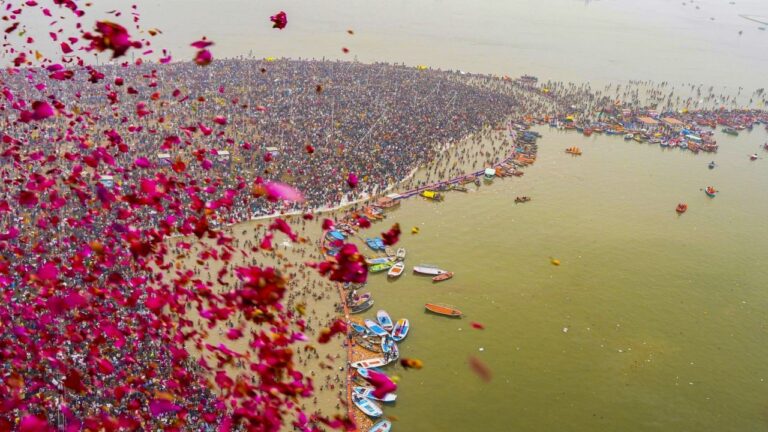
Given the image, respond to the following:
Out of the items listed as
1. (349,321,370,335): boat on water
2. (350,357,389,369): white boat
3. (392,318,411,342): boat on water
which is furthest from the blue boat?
(350,357,389,369): white boat

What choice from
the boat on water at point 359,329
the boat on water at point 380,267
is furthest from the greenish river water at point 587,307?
the boat on water at point 359,329

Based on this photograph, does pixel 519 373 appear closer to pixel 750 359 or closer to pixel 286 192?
pixel 750 359

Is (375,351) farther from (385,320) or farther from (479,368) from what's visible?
(479,368)

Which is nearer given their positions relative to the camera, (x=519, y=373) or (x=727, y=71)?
(x=519, y=373)

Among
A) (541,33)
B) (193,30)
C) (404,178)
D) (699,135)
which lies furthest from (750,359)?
(541,33)

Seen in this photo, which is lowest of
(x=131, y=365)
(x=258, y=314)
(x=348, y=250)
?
(x=131, y=365)

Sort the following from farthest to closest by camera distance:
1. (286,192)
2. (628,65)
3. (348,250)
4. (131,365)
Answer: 1. (628,65)
2. (286,192)
3. (131,365)
4. (348,250)
